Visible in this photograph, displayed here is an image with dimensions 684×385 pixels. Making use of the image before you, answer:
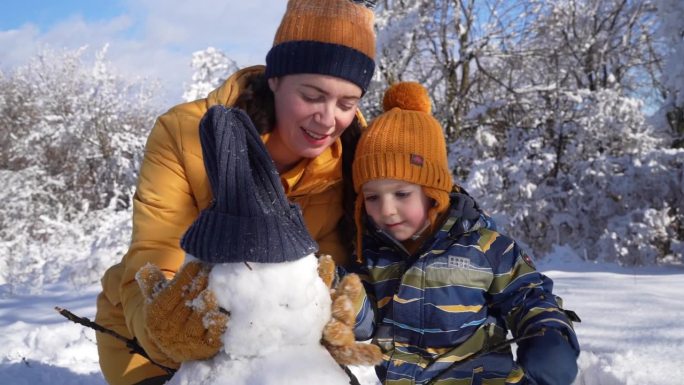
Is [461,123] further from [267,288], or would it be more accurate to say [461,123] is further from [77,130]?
[267,288]

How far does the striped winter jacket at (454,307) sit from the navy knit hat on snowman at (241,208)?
0.91m

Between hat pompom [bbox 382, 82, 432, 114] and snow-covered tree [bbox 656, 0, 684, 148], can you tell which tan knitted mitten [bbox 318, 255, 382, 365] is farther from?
snow-covered tree [bbox 656, 0, 684, 148]

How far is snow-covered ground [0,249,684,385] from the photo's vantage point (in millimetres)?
2396

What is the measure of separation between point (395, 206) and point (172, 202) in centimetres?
79

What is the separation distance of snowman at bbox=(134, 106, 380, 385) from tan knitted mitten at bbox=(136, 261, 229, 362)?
0.02 meters

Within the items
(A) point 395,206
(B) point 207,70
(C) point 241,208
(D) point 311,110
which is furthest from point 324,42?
(B) point 207,70

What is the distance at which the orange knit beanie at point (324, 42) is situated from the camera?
→ 6.46 ft

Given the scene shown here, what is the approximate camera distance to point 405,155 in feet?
6.81

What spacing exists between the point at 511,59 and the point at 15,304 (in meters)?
9.55

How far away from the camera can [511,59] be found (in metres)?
11.4

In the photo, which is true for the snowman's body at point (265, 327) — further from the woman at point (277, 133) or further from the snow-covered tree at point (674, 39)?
the snow-covered tree at point (674, 39)

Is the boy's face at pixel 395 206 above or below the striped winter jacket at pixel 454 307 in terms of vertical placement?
above

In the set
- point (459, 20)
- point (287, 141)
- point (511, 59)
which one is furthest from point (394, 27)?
point (287, 141)

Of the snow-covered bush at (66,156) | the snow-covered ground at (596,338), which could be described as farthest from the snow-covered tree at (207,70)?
the snow-covered ground at (596,338)
